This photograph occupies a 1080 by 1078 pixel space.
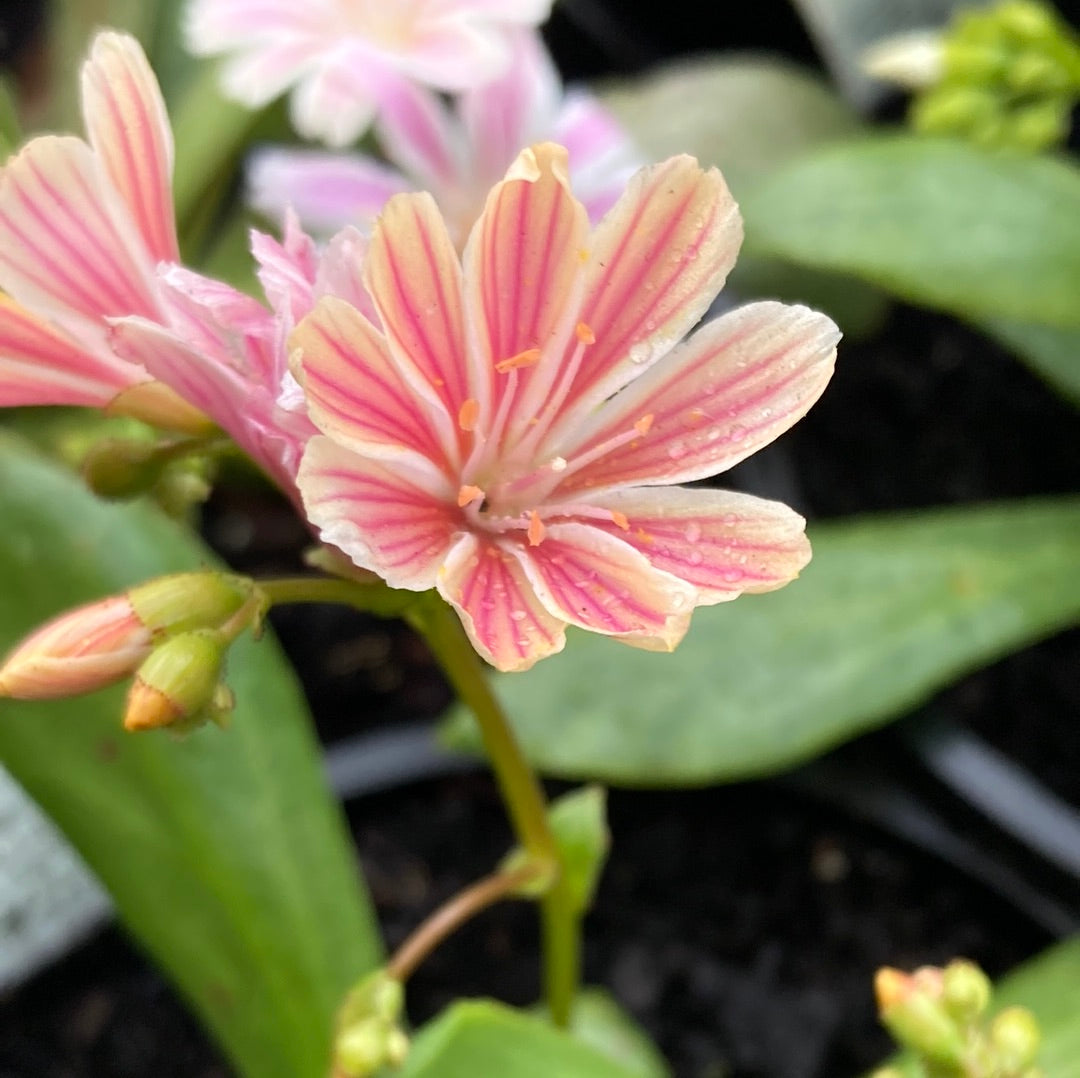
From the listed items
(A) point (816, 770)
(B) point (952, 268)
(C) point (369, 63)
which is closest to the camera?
(C) point (369, 63)

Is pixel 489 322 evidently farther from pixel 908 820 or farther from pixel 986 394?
pixel 986 394

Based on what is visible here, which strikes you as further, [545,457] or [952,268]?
[952,268]

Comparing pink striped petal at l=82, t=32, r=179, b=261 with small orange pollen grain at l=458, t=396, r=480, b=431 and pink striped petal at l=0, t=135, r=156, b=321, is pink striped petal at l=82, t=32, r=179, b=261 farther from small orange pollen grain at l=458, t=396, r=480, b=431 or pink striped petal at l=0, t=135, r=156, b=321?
small orange pollen grain at l=458, t=396, r=480, b=431

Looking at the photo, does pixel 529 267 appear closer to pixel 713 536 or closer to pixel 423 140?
pixel 713 536

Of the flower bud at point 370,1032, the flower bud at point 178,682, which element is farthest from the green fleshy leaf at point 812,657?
the flower bud at point 178,682

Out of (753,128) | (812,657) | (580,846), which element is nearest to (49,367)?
(580,846)

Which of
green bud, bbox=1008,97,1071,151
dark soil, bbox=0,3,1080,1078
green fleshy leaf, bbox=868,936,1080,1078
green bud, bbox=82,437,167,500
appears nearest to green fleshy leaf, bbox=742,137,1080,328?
green bud, bbox=1008,97,1071,151

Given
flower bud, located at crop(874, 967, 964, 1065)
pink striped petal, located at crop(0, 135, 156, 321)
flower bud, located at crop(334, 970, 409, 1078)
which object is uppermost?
pink striped petal, located at crop(0, 135, 156, 321)

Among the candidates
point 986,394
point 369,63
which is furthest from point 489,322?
point 986,394
